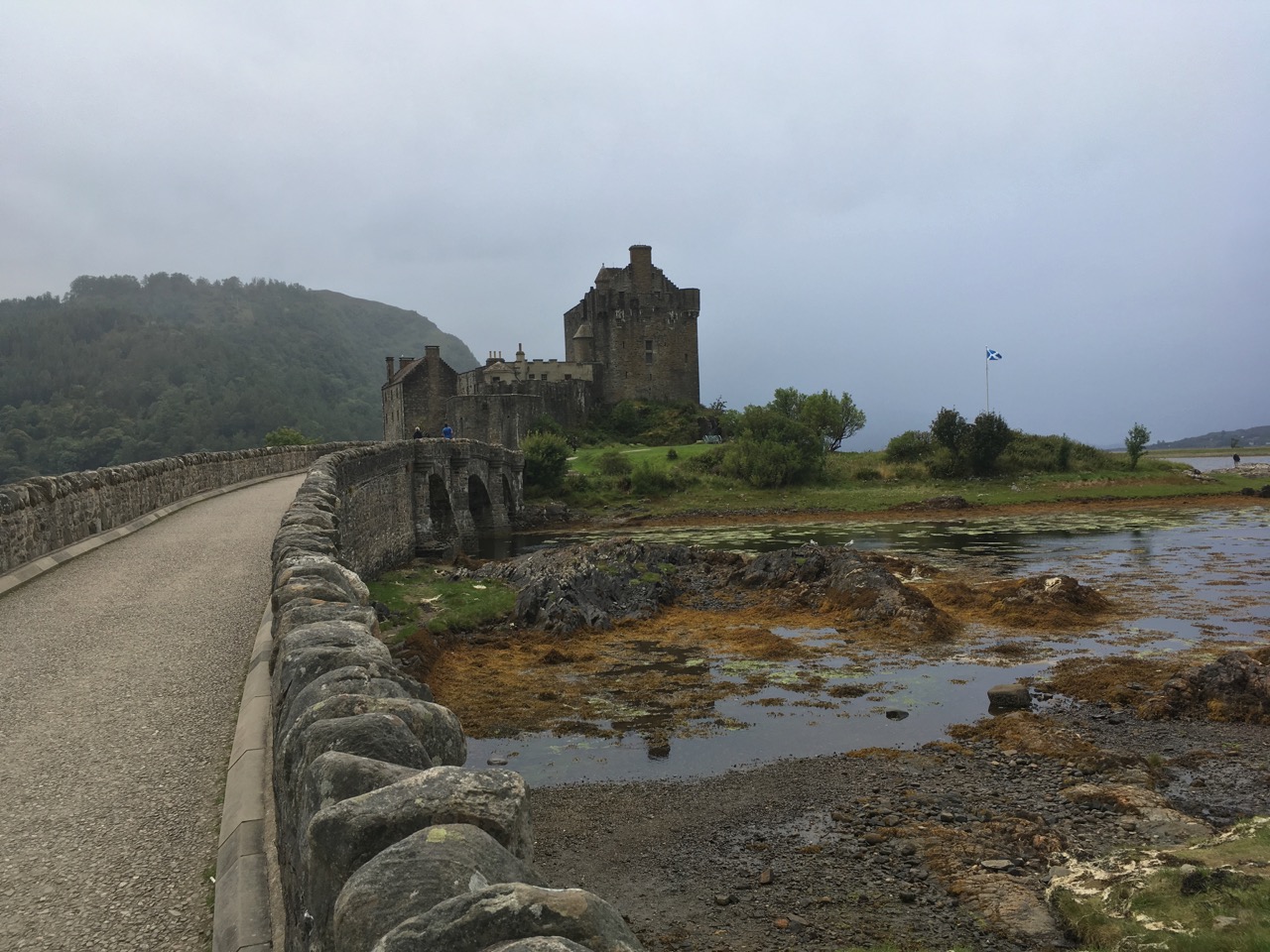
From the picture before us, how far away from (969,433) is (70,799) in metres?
51.0

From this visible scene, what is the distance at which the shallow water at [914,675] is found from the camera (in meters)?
12.5

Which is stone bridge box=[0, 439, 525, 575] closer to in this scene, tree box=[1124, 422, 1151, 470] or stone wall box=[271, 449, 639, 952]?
stone wall box=[271, 449, 639, 952]

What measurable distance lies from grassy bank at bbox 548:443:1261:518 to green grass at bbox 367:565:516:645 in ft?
69.1

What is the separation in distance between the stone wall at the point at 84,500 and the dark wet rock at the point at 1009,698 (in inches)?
501

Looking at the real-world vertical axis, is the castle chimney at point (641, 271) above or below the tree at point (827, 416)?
above

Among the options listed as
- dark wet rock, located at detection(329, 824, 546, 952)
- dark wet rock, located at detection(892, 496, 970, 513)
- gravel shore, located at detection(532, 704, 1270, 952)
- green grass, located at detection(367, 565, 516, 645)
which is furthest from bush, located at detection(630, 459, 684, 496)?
dark wet rock, located at detection(329, 824, 546, 952)

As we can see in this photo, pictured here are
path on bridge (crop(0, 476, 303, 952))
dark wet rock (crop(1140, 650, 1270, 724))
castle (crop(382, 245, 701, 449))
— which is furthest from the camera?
castle (crop(382, 245, 701, 449))

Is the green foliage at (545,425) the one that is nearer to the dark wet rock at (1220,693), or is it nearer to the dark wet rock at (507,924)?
the dark wet rock at (1220,693)

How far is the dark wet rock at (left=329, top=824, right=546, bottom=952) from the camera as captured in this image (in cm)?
255

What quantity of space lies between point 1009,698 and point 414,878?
41.9ft

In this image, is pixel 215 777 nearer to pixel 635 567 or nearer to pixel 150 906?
pixel 150 906

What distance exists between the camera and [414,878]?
2.63m

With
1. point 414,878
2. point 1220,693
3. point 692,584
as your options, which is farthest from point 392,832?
point 692,584

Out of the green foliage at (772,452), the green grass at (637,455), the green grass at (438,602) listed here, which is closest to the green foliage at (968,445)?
the green foliage at (772,452)
